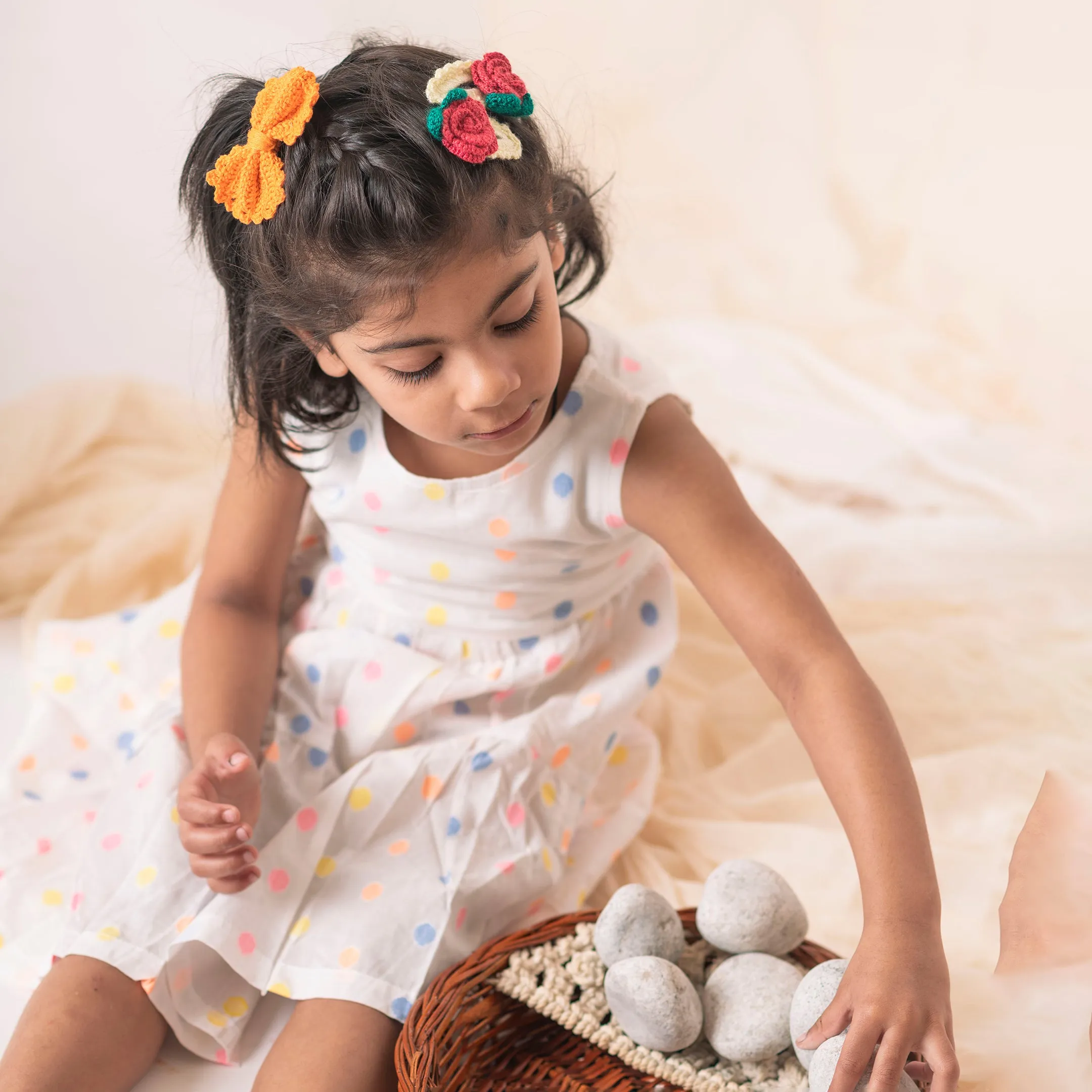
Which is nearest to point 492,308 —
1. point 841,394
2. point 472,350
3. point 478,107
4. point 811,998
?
point 472,350

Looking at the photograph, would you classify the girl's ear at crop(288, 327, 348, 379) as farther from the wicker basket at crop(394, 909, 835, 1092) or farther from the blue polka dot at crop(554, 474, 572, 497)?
the wicker basket at crop(394, 909, 835, 1092)

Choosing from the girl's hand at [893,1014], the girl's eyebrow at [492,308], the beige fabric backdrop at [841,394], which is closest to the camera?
the girl's hand at [893,1014]

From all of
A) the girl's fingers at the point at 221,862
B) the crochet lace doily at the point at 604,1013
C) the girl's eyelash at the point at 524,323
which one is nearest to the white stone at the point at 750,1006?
the crochet lace doily at the point at 604,1013

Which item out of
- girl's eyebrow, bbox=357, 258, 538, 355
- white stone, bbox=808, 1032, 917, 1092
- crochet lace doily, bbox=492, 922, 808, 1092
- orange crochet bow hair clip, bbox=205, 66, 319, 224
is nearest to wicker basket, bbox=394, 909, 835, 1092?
crochet lace doily, bbox=492, 922, 808, 1092

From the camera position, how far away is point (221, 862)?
1005 millimetres

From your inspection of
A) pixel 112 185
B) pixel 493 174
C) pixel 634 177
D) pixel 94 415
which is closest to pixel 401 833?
pixel 493 174

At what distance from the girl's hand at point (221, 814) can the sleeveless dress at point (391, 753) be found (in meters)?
0.04

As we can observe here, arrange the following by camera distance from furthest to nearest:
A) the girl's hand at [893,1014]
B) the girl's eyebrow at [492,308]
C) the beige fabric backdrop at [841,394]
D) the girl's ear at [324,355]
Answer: the beige fabric backdrop at [841,394] → the girl's ear at [324,355] → the girl's eyebrow at [492,308] → the girl's hand at [893,1014]

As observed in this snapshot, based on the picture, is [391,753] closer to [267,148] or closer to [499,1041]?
[499,1041]

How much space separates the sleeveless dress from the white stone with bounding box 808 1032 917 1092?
0.32 meters

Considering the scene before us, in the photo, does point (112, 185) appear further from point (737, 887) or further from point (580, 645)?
point (737, 887)

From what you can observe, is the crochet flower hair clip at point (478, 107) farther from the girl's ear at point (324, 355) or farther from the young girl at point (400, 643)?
the girl's ear at point (324, 355)

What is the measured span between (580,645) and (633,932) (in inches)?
12.8

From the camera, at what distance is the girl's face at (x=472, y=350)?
0.90 m
